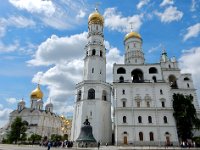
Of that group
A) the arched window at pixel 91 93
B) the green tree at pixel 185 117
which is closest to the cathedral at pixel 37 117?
the arched window at pixel 91 93

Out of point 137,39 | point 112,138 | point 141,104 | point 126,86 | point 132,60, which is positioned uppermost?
point 137,39

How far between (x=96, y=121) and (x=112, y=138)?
678 centimetres

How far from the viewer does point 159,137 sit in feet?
117

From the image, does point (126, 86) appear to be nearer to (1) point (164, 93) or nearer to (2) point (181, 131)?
(1) point (164, 93)

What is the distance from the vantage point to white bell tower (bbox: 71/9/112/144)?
38.1 metres

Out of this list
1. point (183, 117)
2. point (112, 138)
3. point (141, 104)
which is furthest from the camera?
point (112, 138)

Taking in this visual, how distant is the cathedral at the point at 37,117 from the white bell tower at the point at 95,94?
26675mm

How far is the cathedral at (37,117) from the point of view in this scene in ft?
204

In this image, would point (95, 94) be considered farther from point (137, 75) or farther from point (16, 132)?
point (16, 132)

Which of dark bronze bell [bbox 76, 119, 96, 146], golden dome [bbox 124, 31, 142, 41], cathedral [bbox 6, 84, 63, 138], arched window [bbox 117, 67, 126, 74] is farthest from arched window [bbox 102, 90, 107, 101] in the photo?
cathedral [bbox 6, 84, 63, 138]

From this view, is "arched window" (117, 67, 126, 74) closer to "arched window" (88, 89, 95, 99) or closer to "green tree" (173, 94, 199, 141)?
"arched window" (88, 89, 95, 99)

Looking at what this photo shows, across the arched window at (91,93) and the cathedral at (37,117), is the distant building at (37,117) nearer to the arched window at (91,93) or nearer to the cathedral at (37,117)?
the cathedral at (37,117)

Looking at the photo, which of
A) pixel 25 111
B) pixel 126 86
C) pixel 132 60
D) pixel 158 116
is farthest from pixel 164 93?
pixel 25 111

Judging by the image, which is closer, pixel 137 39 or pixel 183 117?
pixel 183 117
